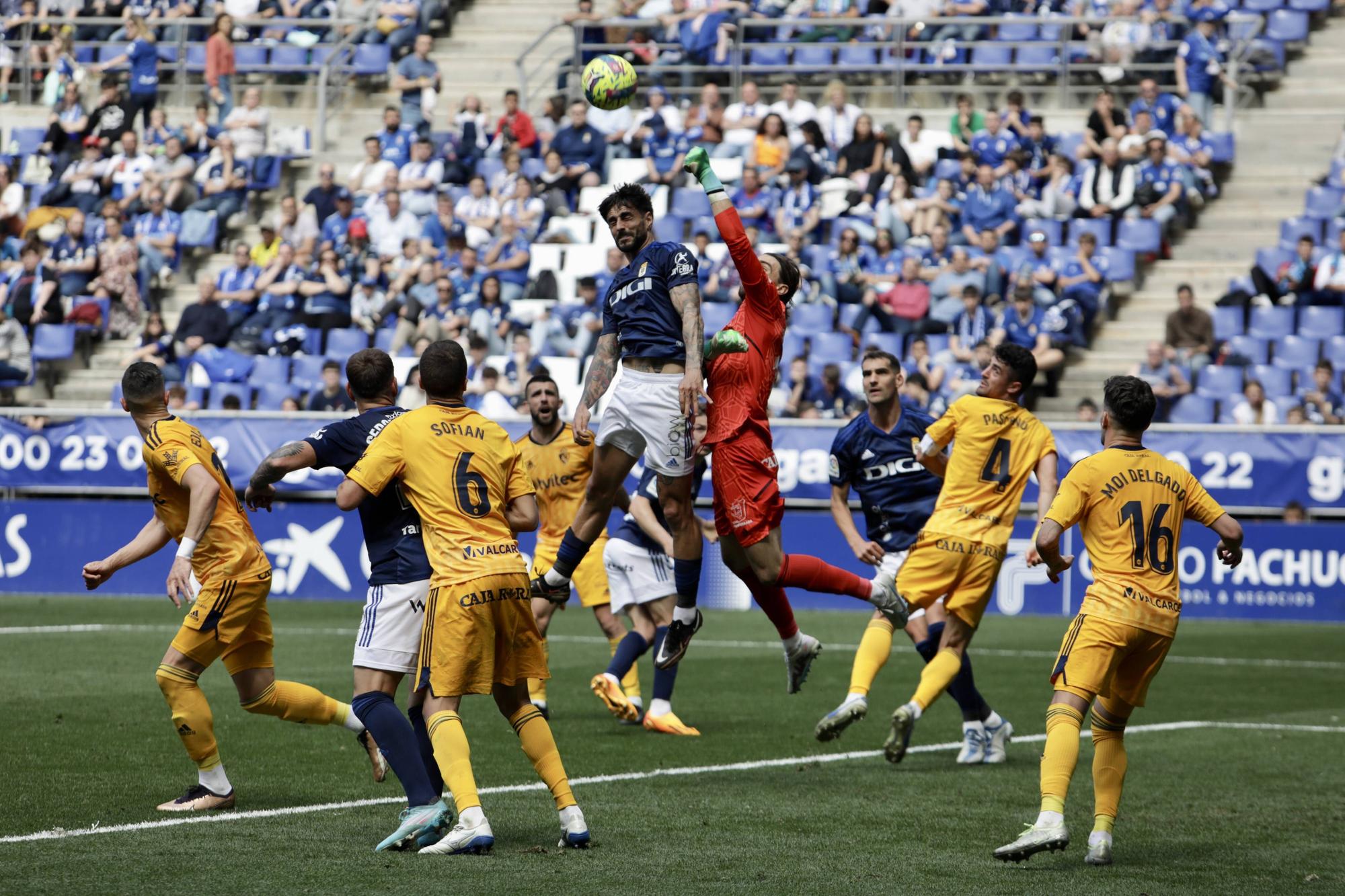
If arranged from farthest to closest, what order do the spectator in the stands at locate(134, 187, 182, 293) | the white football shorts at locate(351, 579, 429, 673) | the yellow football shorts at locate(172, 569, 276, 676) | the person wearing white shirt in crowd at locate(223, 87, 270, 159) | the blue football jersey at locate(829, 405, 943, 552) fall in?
the person wearing white shirt in crowd at locate(223, 87, 270, 159) < the spectator in the stands at locate(134, 187, 182, 293) < the blue football jersey at locate(829, 405, 943, 552) < the yellow football shorts at locate(172, 569, 276, 676) < the white football shorts at locate(351, 579, 429, 673)


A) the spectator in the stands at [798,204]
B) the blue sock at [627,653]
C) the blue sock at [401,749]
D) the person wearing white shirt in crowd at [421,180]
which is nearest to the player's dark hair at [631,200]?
the blue sock at [401,749]

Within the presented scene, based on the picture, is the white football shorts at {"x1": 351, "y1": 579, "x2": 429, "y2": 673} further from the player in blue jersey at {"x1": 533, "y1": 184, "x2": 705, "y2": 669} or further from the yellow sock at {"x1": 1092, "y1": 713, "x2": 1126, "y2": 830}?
the yellow sock at {"x1": 1092, "y1": 713, "x2": 1126, "y2": 830}

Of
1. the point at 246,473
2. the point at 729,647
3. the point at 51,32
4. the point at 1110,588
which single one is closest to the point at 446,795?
the point at 1110,588

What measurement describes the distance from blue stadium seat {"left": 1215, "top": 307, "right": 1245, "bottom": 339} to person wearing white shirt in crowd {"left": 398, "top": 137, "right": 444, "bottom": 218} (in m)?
11.5

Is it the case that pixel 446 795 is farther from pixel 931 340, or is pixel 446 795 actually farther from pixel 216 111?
pixel 216 111

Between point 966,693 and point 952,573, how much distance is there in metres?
0.89

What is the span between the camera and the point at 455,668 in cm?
723

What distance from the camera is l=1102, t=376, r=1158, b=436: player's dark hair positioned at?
7.46 metres

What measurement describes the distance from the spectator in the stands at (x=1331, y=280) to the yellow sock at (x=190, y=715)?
1719 centimetres

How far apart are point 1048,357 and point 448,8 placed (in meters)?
14.7

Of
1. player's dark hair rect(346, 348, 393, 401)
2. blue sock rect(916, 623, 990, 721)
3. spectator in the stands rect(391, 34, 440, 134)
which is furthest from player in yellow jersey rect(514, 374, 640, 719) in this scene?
spectator in the stands rect(391, 34, 440, 134)

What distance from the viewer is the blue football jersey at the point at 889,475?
1088cm

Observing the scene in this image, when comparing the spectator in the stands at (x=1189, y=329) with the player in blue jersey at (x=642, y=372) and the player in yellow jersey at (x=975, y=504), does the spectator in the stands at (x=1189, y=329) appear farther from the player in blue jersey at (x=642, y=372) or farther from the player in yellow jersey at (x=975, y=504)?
the player in blue jersey at (x=642, y=372)

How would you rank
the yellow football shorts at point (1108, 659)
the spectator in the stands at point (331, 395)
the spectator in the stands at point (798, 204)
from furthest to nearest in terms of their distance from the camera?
the spectator in the stands at point (798, 204), the spectator in the stands at point (331, 395), the yellow football shorts at point (1108, 659)
